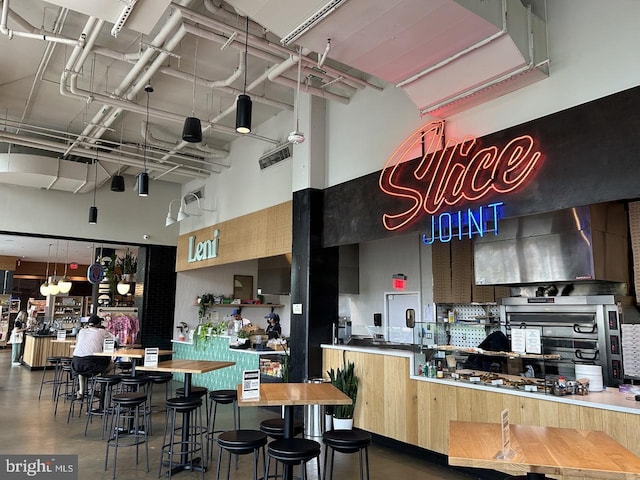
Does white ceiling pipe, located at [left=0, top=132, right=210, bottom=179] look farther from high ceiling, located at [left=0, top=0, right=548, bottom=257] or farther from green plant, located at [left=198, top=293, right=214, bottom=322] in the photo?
green plant, located at [left=198, top=293, right=214, bottom=322]

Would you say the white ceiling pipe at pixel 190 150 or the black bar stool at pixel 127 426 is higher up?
the white ceiling pipe at pixel 190 150

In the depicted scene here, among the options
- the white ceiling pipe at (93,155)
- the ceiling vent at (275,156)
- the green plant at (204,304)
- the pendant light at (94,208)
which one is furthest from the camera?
the green plant at (204,304)

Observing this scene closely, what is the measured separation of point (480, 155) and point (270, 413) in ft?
16.3

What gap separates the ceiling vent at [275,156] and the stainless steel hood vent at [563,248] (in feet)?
12.0

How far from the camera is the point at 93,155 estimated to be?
938 cm

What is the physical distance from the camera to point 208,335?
9.45 meters

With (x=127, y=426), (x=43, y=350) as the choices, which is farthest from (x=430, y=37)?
(x=43, y=350)

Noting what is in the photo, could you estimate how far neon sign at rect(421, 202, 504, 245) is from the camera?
4.66 m

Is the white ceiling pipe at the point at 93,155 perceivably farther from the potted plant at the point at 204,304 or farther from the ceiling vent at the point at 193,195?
the potted plant at the point at 204,304

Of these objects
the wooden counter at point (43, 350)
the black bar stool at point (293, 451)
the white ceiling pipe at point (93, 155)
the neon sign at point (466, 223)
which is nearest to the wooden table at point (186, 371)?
the black bar stool at point (293, 451)

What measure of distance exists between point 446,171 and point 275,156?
13.0ft

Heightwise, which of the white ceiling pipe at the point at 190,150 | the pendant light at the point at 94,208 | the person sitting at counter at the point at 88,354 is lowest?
the person sitting at counter at the point at 88,354

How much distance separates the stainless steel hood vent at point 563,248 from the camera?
18.6 ft

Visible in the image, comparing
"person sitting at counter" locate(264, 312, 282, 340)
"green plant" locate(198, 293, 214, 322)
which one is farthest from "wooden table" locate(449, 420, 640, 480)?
"green plant" locate(198, 293, 214, 322)
